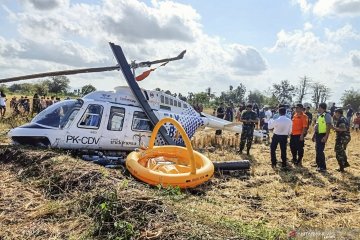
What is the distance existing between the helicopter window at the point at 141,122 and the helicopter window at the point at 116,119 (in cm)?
37

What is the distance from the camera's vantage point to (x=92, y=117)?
33.0 feet

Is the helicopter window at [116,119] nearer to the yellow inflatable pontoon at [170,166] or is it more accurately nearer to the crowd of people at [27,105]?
the yellow inflatable pontoon at [170,166]

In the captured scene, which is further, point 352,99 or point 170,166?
point 352,99

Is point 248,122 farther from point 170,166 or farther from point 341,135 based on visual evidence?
point 170,166

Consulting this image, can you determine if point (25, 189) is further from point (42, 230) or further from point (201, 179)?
point (201, 179)

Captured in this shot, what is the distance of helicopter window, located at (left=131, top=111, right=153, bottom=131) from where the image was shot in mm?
10727

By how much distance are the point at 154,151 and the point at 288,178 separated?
11.4 ft

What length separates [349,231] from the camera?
230 inches

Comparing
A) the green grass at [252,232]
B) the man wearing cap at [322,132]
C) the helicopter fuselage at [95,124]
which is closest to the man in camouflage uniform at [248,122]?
the man wearing cap at [322,132]

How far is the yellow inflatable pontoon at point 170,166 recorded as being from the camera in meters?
7.62

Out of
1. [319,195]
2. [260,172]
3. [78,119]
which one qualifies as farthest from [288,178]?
[78,119]

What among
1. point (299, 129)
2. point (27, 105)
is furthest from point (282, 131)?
point (27, 105)

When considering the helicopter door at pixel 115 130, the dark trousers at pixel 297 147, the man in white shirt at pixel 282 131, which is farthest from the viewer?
the dark trousers at pixel 297 147

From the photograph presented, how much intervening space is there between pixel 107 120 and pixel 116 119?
10.6 inches
